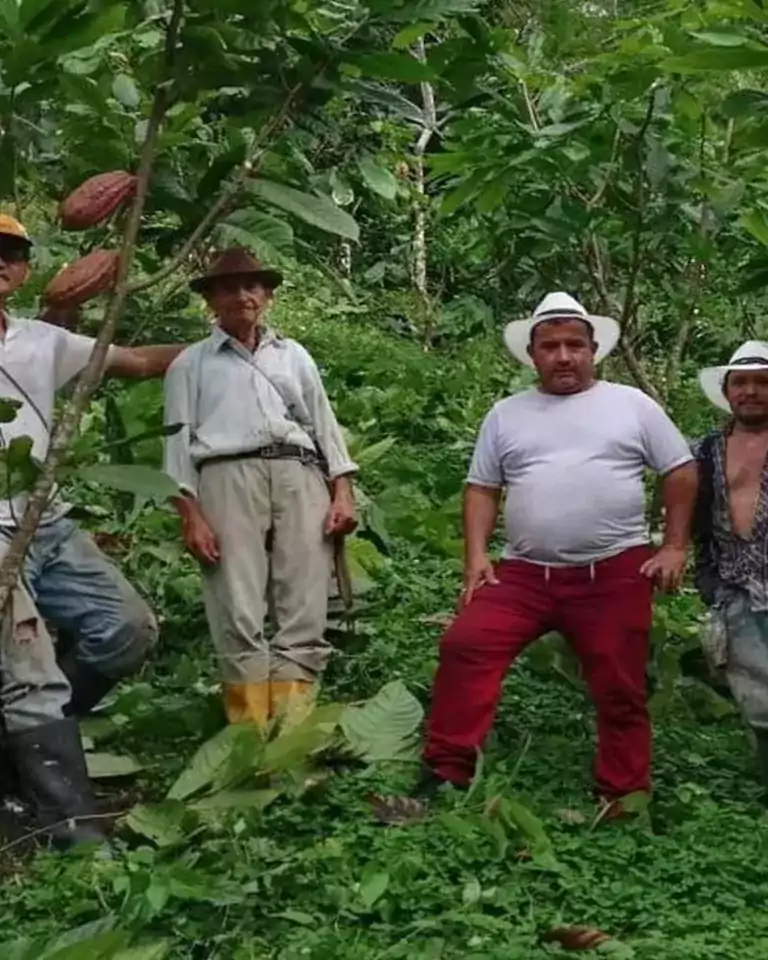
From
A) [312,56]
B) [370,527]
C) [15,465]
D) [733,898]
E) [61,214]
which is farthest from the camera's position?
[370,527]

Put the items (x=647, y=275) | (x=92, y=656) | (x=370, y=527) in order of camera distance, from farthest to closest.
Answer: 1. (x=647, y=275)
2. (x=370, y=527)
3. (x=92, y=656)

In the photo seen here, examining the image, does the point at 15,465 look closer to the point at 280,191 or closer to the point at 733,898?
the point at 280,191

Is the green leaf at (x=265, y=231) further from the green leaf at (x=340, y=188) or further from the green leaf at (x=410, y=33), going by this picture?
the green leaf at (x=340, y=188)

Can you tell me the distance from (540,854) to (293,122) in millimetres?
2008

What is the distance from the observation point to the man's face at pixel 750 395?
167 inches

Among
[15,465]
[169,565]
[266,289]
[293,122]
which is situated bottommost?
[169,565]

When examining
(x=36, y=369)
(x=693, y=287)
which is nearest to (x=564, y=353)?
(x=36, y=369)

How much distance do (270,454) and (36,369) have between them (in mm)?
865

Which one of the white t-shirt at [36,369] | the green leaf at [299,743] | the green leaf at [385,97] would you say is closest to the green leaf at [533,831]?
the green leaf at [299,743]

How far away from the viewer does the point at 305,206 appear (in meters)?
3.15

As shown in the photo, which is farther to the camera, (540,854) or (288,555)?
(288,555)

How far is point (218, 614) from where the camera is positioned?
4.61 m

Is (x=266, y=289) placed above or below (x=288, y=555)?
above

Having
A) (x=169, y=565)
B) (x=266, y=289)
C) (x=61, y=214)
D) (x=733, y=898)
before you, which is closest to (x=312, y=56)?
(x=61, y=214)
